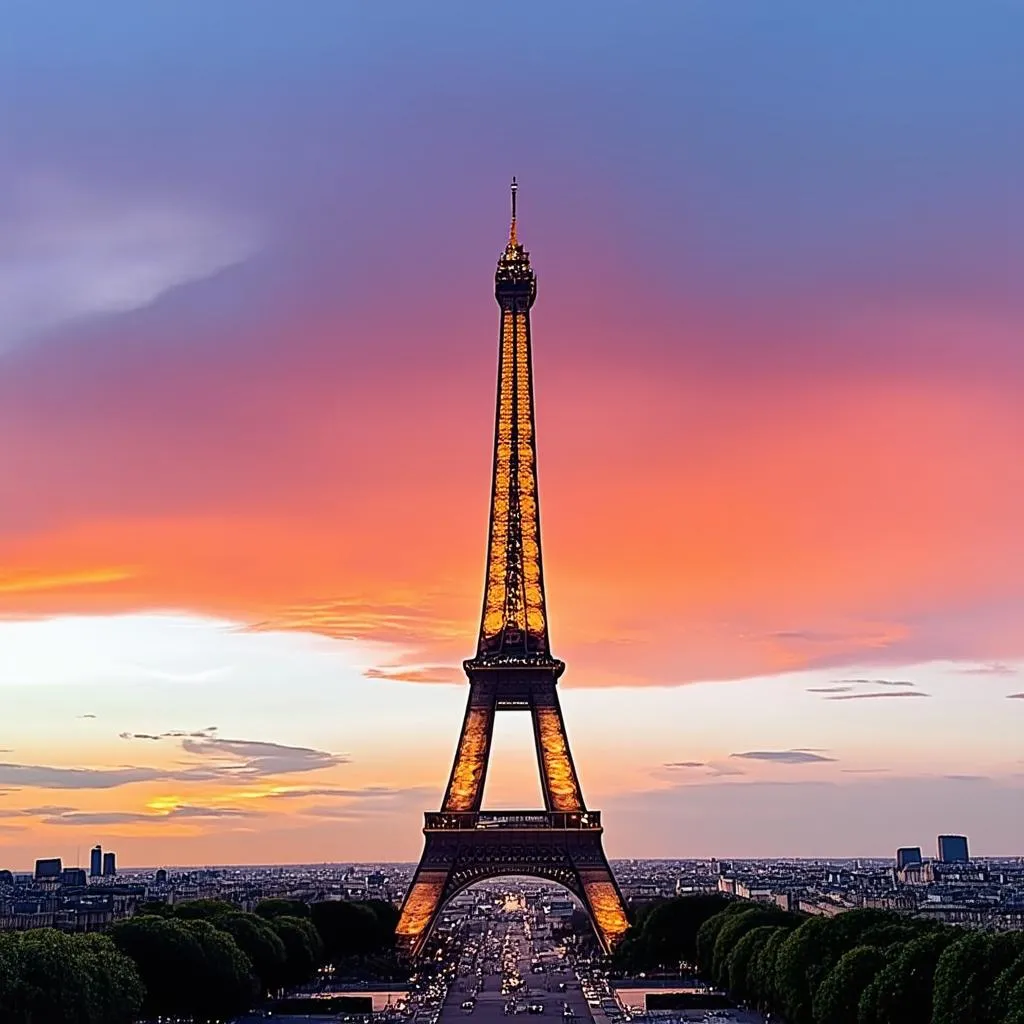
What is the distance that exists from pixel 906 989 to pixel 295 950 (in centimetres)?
4625

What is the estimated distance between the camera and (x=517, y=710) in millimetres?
100812

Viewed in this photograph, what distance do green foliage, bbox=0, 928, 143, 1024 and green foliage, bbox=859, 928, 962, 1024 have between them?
27507 millimetres

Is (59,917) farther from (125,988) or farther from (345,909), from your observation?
(125,988)

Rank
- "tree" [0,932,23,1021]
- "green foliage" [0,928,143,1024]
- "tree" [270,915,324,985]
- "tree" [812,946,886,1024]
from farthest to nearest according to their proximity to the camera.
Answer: "tree" [270,915,324,985] < "tree" [812,946,886,1024] < "green foliage" [0,928,143,1024] < "tree" [0,932,23,1021]

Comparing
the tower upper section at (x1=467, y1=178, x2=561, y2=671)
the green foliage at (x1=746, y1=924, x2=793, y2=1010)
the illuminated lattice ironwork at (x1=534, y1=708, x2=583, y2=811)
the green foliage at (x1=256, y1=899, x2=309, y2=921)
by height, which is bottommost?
the green foliage at (x1=746, y1=924, x2=793, y2=1010)

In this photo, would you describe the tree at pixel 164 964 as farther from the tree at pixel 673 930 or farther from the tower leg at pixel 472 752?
the tree at pixel 673 930

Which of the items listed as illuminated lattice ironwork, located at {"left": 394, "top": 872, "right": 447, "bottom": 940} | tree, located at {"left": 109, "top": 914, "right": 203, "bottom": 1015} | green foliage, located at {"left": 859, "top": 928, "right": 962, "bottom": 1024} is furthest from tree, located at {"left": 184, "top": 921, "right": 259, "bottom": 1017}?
green foliage, located at {"left": 859, "top": 928, "right": 962, "bottom": 1024}

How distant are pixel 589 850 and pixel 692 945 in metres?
12.2

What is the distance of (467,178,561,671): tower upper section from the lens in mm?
100000

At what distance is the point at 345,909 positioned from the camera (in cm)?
11369

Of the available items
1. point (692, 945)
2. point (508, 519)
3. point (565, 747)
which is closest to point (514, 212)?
point (508, 519)

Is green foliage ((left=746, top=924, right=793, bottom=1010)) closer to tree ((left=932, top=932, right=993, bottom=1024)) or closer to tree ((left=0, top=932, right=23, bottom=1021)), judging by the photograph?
tree ((left=932, top=932, right=993, bottom=1024))

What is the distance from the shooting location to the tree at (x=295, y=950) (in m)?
92.6

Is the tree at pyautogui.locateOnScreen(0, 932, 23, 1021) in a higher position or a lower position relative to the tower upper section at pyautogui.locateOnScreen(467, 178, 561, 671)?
lower
